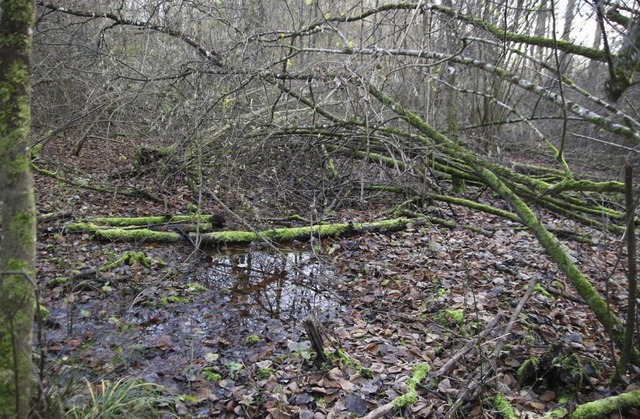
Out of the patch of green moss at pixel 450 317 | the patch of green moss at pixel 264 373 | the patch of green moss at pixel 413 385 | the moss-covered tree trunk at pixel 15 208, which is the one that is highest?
the moss-covered tree trunk at pixel 15 208

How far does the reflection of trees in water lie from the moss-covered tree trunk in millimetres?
2613

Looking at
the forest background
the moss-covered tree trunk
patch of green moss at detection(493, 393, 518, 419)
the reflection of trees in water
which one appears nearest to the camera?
the moss-covered tree trunk

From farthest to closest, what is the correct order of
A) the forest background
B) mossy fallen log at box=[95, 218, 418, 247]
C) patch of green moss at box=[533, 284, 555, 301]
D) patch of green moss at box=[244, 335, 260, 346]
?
1. mossy fallen log at box=[95, 218, 418, 247]
2. patch of green moss at box=[533, 284, 555, 301]
3. patch of green moss at box=[244, 335, 260, 346]
4. the forest background

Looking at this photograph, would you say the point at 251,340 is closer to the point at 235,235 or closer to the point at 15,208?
the point at 235,235

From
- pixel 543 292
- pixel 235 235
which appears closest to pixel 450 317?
pixel 543 292

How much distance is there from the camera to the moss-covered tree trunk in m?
2.07

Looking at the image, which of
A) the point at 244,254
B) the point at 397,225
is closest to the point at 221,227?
the point at 244,254

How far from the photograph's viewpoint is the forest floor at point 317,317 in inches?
125

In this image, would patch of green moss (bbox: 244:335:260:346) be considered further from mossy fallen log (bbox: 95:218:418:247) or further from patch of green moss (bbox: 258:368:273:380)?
mossy fallen log (bbox: 95:218:418:247)

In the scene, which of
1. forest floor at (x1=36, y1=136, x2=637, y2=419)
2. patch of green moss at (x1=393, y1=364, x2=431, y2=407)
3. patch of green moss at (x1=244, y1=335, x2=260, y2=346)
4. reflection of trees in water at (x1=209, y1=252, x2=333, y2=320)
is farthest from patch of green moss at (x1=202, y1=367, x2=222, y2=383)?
patch of green moss at (x1=393, y1=364, x2=431, y2=407)

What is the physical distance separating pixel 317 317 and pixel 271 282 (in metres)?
1.14

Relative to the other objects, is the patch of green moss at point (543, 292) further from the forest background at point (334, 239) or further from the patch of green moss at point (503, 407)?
the patch of green moss at point (503, 407)

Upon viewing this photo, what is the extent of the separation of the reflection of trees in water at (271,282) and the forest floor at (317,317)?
2 centimetres

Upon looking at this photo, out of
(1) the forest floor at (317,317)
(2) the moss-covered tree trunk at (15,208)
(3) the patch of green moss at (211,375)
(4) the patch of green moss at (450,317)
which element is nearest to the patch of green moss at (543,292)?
(1) the forest floor at (317,317)
